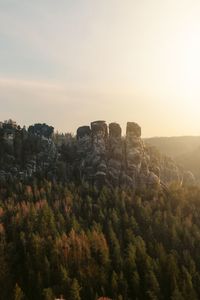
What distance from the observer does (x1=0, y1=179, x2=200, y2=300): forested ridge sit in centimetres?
13912

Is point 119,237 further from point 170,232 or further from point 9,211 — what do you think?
point 9,211

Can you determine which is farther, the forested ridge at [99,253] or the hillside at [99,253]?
the forested ridge at [99,253]

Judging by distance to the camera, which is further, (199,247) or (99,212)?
(99,212)

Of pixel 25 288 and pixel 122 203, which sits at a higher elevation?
pixel 122 203

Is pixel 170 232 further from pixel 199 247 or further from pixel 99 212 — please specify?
pixel 99 212

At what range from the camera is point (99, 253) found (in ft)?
518

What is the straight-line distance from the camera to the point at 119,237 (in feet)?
571

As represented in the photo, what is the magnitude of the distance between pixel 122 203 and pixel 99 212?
11317 millimetres

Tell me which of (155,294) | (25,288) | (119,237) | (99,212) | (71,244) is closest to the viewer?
(155,294)

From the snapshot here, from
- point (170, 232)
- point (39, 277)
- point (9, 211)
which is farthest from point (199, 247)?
point (9, 211)

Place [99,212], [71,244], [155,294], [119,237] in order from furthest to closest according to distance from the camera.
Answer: [99,212] → [119,237] → [71,244] → [155,294]

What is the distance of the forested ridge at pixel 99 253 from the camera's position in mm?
139125

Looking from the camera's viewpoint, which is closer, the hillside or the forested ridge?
the hillside

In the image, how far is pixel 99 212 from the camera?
195 metres
